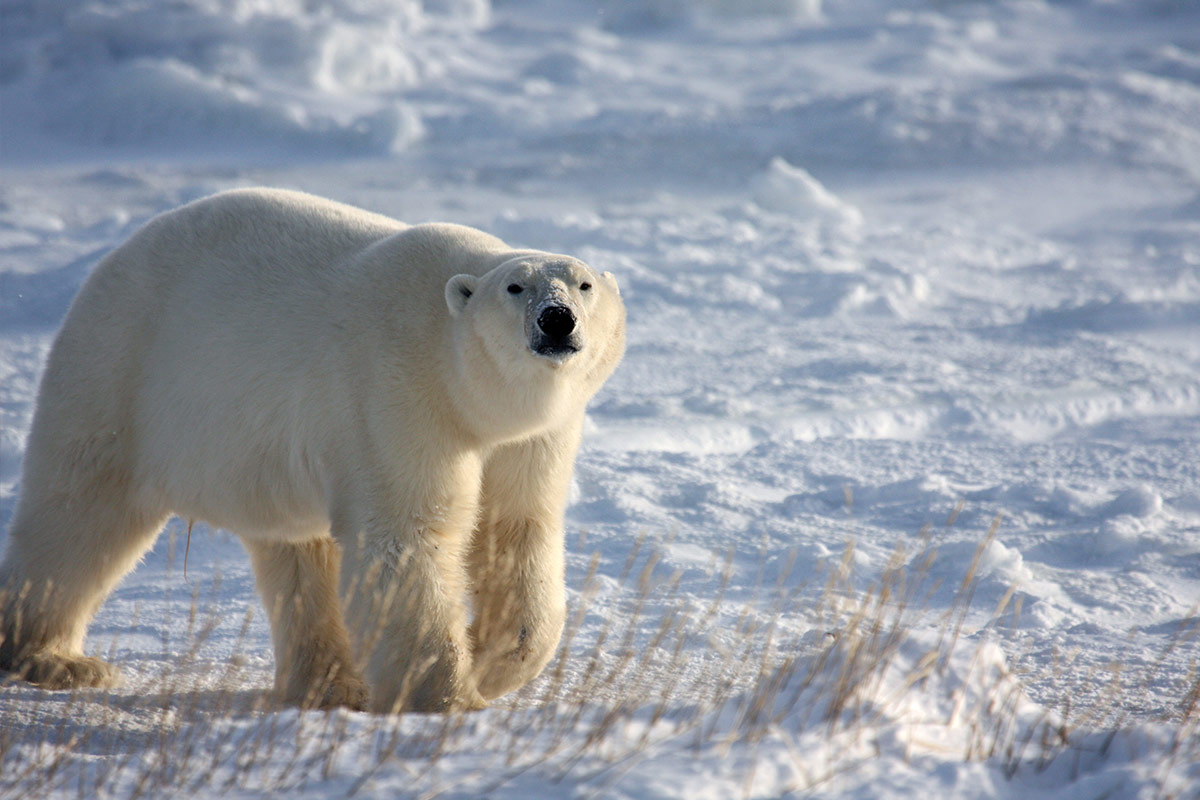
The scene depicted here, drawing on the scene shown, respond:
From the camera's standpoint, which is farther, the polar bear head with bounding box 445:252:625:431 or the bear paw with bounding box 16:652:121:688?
the bear paw with bounding box 16:652:121:688

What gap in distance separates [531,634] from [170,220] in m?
1.66

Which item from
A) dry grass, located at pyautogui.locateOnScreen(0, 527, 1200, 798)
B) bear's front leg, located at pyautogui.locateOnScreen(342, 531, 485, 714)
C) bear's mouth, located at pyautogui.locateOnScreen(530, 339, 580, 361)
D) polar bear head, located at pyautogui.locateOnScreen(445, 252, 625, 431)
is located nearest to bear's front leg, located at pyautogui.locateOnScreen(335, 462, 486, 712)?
bear's front leg, located at pyautogui.locateOnScreen(342, 531, 485, 714)

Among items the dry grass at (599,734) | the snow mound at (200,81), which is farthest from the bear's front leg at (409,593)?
the snow mound at (200,81)

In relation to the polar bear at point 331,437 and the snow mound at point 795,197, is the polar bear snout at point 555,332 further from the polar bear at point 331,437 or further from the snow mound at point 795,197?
the snow mound at point 795,197

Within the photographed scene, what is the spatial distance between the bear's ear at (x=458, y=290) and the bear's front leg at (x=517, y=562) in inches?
18.9

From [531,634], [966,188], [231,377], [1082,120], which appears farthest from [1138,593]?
[1082,120]

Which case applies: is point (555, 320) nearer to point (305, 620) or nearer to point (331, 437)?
point (331, 437)

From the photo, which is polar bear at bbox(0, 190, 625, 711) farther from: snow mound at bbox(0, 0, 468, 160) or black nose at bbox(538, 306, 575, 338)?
snow mound at bbox(0, 0, 468, 160)

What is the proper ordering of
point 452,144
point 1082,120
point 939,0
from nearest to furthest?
point 452,144 → point 1082,120 → point 939,0

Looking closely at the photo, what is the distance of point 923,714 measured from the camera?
246cm

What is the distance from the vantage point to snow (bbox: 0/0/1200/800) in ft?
7.84

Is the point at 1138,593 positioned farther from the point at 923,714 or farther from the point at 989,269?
the point at 989,269

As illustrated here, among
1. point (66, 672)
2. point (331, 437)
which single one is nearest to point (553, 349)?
point (331, 437)

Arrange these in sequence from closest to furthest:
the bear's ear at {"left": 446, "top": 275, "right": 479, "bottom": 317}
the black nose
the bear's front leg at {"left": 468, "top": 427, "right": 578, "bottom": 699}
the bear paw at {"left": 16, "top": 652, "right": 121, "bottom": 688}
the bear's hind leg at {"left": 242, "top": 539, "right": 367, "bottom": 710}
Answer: the black nose, the bear's ear at {"left": 446, "top": 275, "right": 479, "bottom": 317}, the bear's front leg at {"left": 468, "top": 427, "right": 578, "bottom": 699}, the bear paw at {"left": 16, "top": 652, "right": 121, "bottom": 688}, the bear's hind leg at {"left": 242, "top": 539, "right": 367, "bottom": 710}
